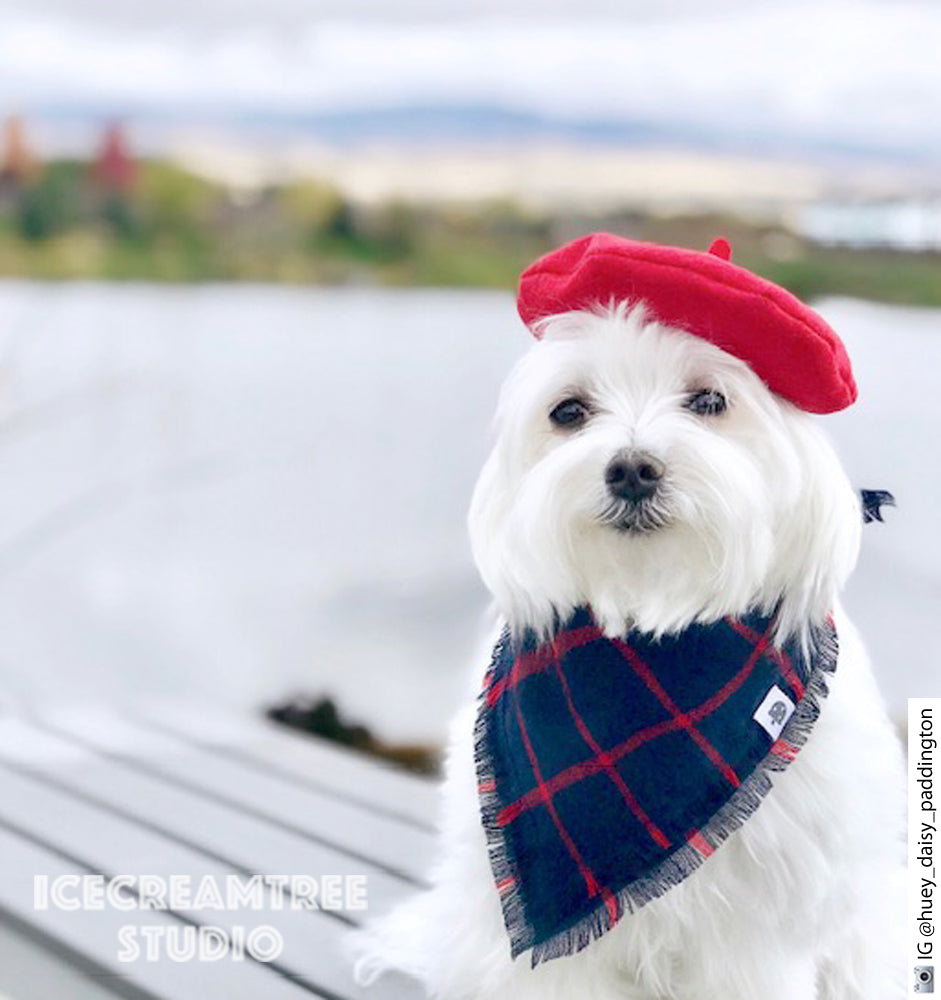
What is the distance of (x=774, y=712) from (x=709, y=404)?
0.27 m

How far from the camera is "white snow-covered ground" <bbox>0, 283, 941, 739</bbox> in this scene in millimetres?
2373

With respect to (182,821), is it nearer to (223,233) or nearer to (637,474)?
(223,233)

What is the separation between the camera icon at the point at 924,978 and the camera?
1520mm

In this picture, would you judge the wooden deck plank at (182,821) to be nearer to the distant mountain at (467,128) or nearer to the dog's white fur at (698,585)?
the dog's white fur at (698,585)

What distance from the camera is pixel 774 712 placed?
131 cm

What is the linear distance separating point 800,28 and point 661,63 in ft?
0.69

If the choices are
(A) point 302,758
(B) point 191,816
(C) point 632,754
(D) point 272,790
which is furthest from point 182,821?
(C) point 632,754

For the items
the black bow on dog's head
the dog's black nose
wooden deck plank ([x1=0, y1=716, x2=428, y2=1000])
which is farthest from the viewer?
wooden deck plank ([x1=0, y1=716, x2=428, y2=1000])

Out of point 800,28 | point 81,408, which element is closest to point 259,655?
point 81,408

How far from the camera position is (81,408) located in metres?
2.47

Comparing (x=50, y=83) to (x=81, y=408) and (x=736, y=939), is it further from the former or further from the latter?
(x=736, y=939)

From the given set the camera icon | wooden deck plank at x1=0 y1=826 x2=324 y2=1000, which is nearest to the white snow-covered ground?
wooden deck plank at x1=0 y1=826 x2=324 y2=1000

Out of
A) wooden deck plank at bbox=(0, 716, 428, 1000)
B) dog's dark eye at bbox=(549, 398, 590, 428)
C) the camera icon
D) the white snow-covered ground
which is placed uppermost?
the white snow-covered ground

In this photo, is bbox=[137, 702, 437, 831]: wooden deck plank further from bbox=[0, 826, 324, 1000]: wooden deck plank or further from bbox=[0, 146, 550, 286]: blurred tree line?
bbox=[0, 146, 550, 286]: blurred tree line
